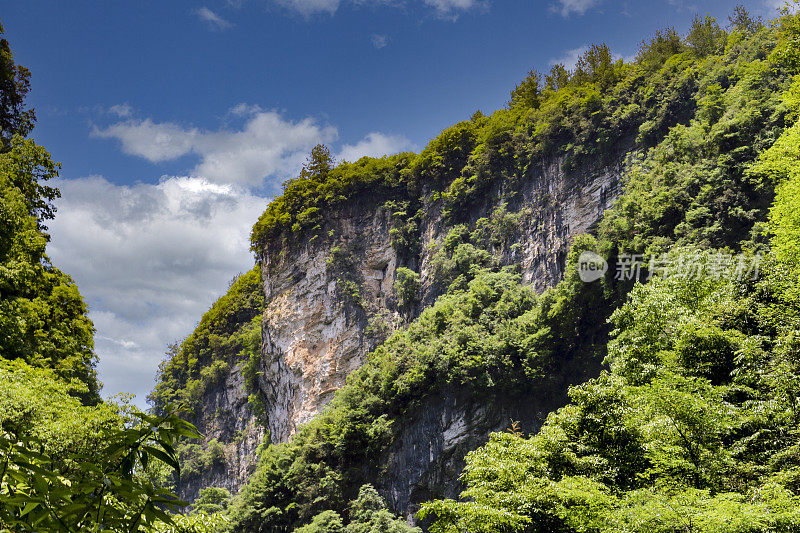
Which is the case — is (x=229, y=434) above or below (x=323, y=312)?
below

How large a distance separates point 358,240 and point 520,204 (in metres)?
12.0

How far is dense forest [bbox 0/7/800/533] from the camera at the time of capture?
894 centimetres

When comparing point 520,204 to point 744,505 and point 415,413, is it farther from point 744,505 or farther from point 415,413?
point 744,505

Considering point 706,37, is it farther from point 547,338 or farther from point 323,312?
point 323,312

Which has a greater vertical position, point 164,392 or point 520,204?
point 520,204

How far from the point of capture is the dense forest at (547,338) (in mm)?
8938

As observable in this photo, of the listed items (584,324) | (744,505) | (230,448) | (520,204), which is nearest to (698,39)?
(520,204)

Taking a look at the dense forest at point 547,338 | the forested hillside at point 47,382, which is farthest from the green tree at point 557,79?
the forested hillside at point 47,382

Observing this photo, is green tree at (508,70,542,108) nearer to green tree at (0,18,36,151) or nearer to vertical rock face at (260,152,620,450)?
vertical rock face at (260,152,620,450)

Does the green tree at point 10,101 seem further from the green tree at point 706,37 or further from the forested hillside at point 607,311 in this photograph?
the green tree at point 706,37

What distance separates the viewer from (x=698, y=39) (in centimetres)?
2797

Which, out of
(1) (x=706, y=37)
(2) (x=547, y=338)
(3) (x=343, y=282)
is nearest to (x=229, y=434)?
(3) (x=343, y=282)

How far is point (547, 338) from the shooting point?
24312 mm

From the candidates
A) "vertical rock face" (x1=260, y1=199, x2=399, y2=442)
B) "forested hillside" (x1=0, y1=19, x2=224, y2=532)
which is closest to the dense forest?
"forested hillside" (x1=0, y1=19, x2=224, y2=532)
